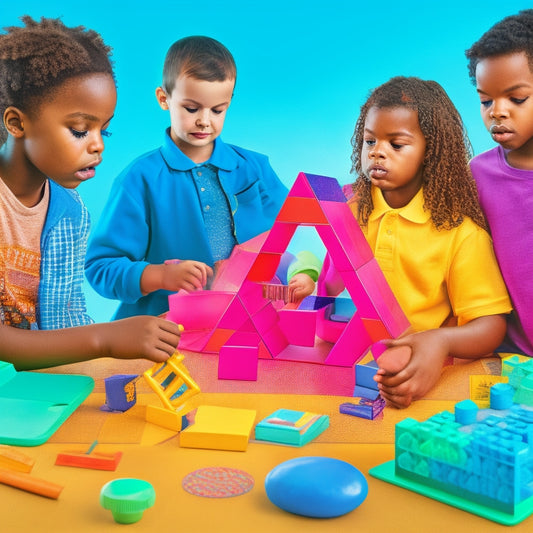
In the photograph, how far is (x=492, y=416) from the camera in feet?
2.27

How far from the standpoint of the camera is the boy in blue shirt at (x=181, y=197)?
1.31m

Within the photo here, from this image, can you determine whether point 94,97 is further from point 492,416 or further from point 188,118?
point 492,416

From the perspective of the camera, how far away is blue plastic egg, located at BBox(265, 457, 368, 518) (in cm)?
60

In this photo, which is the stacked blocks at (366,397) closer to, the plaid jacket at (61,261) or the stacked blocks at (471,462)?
the stacked blocks at (471,462)

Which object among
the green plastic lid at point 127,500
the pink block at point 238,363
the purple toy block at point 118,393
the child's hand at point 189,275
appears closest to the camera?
the green plastic lid at point 127,500

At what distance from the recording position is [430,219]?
1070 mm

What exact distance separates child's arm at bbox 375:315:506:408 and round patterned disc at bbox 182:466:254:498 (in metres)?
0.24

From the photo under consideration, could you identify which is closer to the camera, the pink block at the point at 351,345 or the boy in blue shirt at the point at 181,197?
the pink block at the point at 351,345

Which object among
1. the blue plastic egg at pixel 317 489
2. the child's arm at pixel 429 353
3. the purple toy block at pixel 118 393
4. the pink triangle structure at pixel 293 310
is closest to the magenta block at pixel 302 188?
the pink triangle structure at pixel 293 310

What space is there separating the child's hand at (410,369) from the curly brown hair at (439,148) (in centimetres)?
21

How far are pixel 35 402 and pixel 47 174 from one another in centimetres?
41

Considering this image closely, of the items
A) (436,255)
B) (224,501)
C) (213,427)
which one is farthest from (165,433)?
(436,255)

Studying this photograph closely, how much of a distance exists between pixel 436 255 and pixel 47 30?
2.12 ft

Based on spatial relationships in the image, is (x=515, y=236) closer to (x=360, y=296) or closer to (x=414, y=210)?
(x=414, y=210)
